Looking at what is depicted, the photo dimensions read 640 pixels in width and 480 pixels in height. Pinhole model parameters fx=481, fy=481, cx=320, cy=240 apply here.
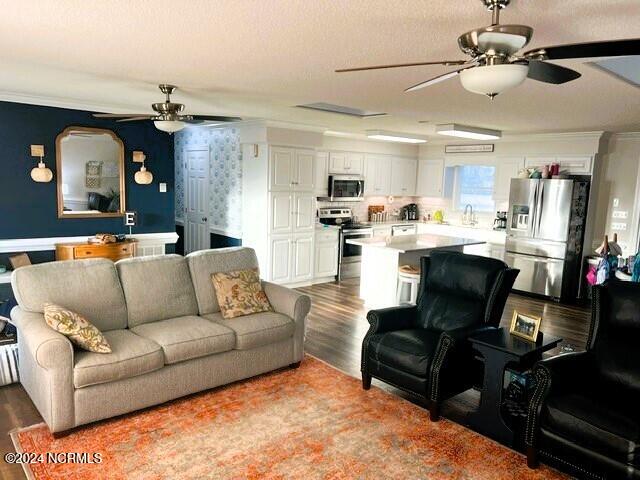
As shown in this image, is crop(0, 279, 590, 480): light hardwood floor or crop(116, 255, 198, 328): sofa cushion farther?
crop(116, 255, 198, 328): sofa cushion

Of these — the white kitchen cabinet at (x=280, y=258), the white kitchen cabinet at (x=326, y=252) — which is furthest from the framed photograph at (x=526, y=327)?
the white kitchen cabinet at (x=326, y=252)

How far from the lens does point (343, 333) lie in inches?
203

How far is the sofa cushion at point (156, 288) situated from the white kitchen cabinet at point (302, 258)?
3.15 meters

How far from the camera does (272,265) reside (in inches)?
273

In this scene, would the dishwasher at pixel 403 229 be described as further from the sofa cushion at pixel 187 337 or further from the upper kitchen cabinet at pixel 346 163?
the sofa cushion at pixel 187 337

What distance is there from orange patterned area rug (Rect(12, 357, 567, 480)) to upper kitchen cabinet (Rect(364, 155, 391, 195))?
5.46 metres

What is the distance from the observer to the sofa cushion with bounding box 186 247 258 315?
4.12 meters

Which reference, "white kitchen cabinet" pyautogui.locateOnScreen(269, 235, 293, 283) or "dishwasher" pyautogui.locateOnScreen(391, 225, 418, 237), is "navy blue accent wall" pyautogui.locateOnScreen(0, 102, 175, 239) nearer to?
"white kitchen cabinet" pyautogui.locateOnScreen(269, 235, 293, 283)

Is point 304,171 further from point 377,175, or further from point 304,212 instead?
point 377,175

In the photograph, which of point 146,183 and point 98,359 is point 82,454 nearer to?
point 98,359

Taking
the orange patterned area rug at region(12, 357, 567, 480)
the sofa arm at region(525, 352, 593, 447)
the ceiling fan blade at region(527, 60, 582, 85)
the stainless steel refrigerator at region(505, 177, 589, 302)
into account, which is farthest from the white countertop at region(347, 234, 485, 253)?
the ceiling fan blade at region(527, 60, 582, 85)

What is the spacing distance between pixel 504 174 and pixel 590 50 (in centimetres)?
641

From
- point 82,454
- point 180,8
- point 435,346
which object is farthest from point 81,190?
point 435,346

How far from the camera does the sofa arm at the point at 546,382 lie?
2775mm
